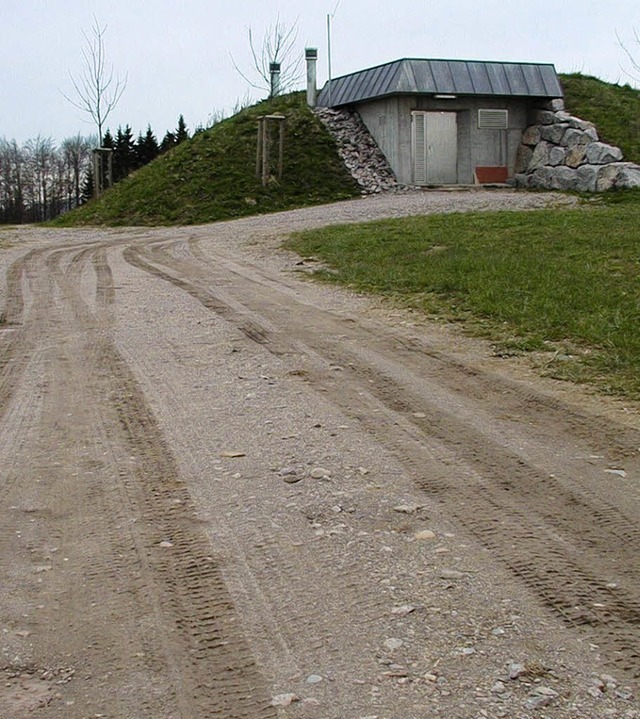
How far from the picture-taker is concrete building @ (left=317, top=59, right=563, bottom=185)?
26859mm

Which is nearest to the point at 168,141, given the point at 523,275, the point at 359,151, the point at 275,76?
the point at 275,76

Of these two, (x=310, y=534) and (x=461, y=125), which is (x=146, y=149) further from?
(x=310, y=534)

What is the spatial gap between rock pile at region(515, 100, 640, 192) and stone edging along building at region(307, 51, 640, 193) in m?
0.04

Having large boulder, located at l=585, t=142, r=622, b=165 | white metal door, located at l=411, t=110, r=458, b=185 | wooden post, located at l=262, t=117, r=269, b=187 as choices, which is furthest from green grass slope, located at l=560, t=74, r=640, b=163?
wooden post, located at l=262, t=117, r=269, b=187

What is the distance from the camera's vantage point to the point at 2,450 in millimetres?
5527

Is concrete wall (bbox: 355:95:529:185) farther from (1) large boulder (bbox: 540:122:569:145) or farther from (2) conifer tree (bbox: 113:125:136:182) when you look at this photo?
(2) conifer tree (bbox: 113:125:136:182)

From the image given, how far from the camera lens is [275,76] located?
4053cm

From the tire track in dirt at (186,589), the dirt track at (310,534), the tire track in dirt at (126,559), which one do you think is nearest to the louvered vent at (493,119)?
the dirt track at (310,534)

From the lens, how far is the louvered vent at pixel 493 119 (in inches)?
1087

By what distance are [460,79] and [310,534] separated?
24.8m

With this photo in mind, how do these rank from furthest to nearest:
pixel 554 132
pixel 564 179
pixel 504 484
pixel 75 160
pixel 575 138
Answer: pixel 75 160, pixel 554 132, pixel 575 138, pixel 564 179, pixel 504 484

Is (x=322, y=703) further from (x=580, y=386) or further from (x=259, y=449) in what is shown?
(x=580, y=386)

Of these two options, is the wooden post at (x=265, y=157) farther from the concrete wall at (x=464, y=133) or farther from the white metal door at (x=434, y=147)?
the white metal door at (x=434, y=147)

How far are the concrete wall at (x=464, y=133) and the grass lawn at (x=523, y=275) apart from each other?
9733mm
